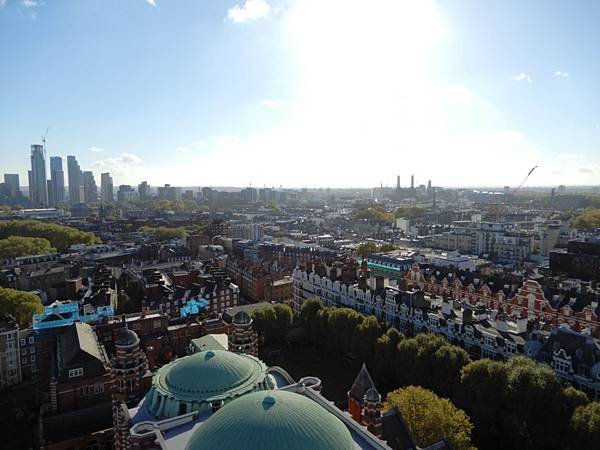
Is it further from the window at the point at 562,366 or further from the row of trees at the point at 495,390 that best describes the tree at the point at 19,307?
the window at the point at 562,366

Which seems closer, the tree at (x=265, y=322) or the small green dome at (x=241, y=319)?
the small green dome at (x=241, y=319)

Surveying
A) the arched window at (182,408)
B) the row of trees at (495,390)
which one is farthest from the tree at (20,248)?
the arched window at (182,408)

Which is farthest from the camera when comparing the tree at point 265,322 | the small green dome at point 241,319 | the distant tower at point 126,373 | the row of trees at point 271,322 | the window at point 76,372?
the row of trees at point 271,322

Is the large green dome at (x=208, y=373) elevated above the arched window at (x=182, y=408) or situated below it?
above

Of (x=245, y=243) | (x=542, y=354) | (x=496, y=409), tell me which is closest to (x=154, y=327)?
(x=496, y=409)

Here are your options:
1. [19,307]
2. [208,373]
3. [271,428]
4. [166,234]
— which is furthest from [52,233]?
[271,428]

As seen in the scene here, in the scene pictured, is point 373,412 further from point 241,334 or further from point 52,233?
point 52,233

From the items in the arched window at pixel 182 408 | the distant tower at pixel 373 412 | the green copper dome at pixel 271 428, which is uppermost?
the green copper dome at pixel 271 428

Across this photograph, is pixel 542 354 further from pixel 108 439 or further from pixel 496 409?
pixel 108 439
